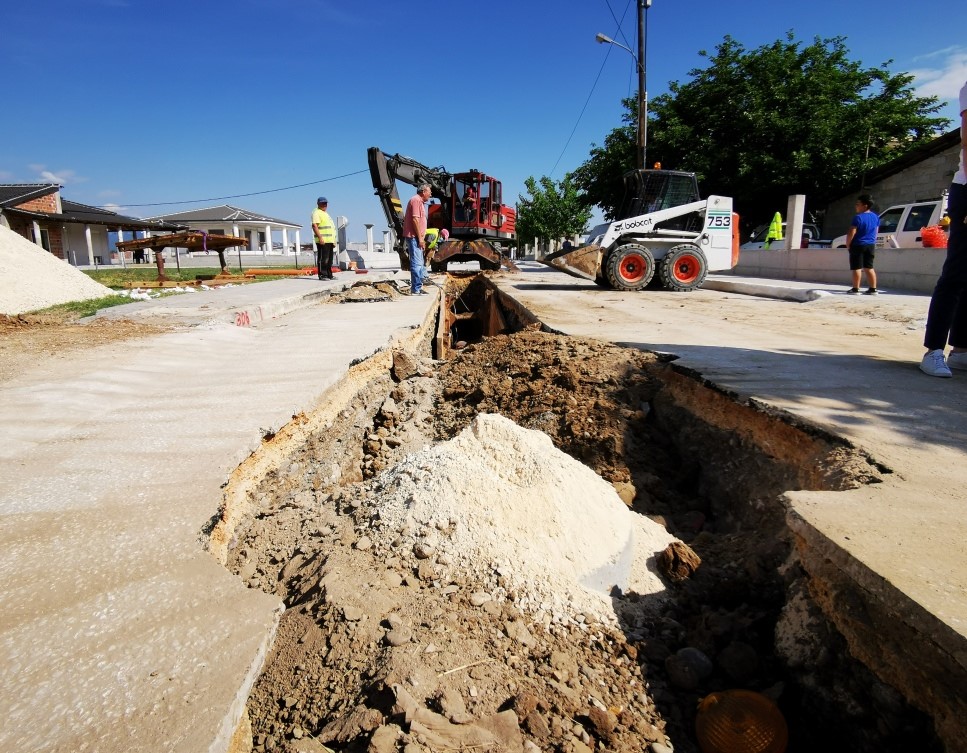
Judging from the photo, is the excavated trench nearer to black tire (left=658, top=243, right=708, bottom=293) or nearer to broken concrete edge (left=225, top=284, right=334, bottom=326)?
broken concrete edge (left=225, top=284, right=334, bottom=326)

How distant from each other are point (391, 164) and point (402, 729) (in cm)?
1380

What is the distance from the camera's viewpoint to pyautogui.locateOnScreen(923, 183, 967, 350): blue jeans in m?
3.41

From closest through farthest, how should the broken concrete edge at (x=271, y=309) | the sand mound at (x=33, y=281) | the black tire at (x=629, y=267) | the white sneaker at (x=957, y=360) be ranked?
1. the white sneaker at (x=957, y=360)
2. the broken concrete edge at (x=271, y=309)
3. the sand mound at (x=33, y=281)
4. the black tire at (x=629, y=267)

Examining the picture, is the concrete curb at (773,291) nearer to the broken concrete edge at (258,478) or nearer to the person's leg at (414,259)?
the person's leg at (414,259)

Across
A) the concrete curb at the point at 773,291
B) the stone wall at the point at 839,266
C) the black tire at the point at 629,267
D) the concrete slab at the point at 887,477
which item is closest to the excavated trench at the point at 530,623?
the concrete slab at the point at 887,477

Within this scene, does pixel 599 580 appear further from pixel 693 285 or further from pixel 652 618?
pixel 693 285

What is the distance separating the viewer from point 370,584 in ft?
5.77

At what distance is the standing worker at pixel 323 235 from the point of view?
1136cm

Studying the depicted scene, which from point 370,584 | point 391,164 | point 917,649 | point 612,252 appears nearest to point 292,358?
point 370,584

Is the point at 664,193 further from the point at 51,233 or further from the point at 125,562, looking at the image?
the point at 51,233

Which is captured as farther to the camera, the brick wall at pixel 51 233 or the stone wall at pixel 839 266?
the brick wall at pixel 51 233

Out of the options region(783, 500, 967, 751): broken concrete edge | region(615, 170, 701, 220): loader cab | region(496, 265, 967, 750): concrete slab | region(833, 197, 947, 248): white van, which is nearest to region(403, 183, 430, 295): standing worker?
region(496, 265, 967, 750): concrete slab

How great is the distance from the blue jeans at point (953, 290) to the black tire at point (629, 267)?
7340 millimetres

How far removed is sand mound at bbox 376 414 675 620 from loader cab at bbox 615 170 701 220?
9752 mm
